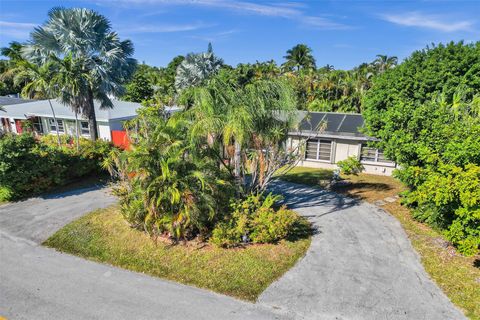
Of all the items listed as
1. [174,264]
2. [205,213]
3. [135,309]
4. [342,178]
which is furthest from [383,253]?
[342,178]

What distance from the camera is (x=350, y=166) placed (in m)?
17.4

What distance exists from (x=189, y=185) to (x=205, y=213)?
107 cm

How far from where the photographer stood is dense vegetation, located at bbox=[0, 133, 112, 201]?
12.3m

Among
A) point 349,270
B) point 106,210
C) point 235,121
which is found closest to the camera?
point 349,270

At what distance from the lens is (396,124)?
445 inches

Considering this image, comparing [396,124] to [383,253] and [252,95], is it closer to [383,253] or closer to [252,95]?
[383,253]

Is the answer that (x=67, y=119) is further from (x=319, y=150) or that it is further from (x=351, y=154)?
(x=351, y=154)

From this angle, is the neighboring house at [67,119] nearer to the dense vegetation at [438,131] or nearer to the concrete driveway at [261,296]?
the concrete driveway at [261,296]

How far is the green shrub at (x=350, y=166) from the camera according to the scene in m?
17.4

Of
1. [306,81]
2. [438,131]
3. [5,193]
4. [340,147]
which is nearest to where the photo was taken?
[438,131]

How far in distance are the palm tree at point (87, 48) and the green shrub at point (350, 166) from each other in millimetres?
14289

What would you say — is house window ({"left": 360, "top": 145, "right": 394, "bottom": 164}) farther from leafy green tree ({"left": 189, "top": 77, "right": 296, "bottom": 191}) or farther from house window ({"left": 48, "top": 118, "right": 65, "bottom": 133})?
house window ({"left": 48, "top": 118, "right": 65, "bottom": 133})

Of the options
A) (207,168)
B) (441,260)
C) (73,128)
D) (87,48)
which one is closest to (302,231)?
(207,168)

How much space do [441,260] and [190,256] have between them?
761 cm
